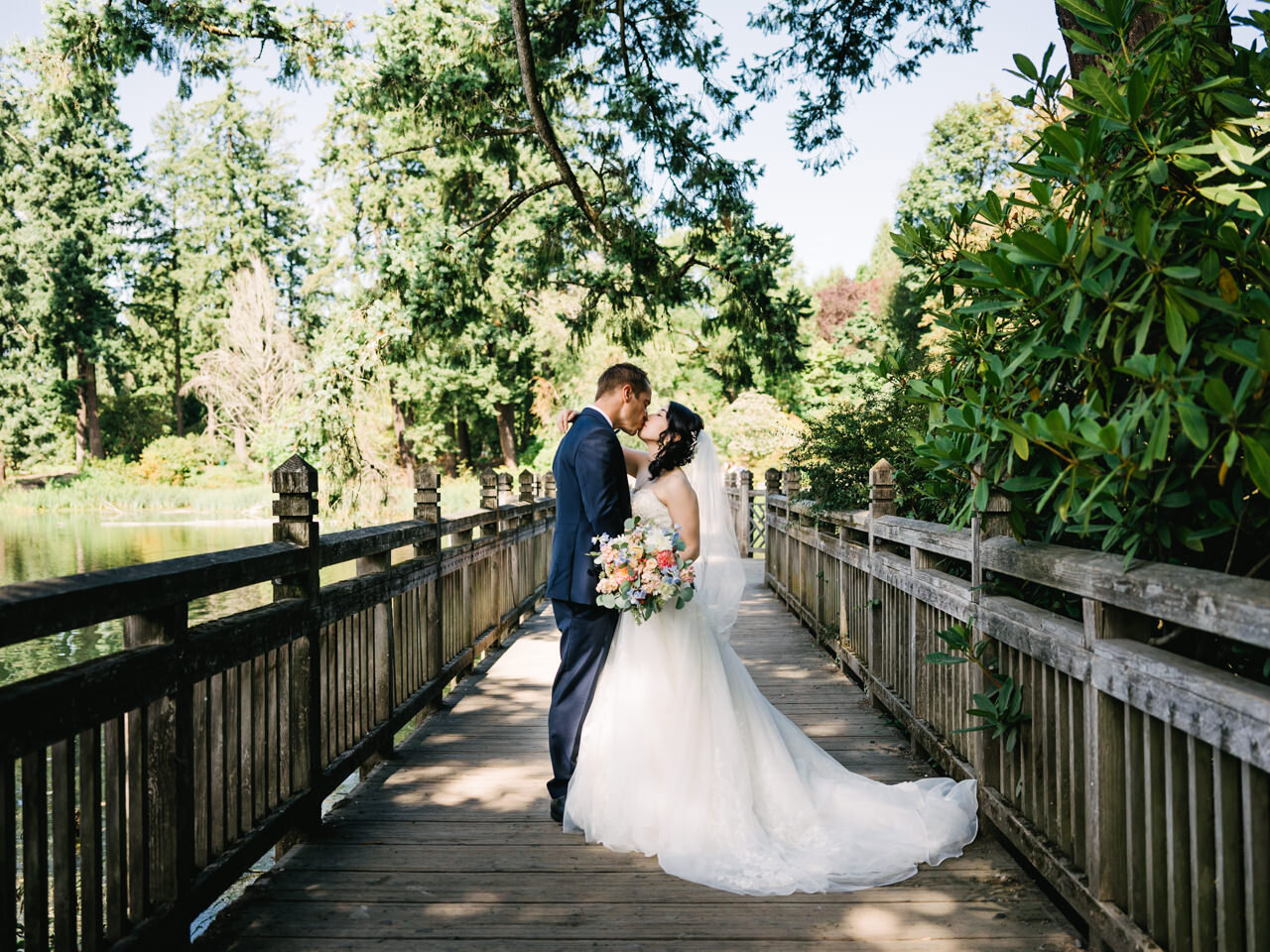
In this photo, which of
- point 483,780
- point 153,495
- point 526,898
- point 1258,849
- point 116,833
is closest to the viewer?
point 1258,849

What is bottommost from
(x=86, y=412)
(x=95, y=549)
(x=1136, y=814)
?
(x=95, y=549)

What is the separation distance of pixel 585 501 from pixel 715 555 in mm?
1183

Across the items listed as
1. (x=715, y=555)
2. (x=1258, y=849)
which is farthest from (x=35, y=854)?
(x=715, y=555)

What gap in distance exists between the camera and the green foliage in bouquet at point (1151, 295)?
2.10 metres

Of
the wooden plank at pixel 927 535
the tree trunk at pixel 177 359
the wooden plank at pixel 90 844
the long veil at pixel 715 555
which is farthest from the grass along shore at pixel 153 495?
the wooden plank at pixel 90 844

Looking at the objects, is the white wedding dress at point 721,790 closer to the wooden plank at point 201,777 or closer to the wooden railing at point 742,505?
the wooden plank at point 201,777

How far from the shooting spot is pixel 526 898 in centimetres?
328

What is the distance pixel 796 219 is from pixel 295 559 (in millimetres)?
10130

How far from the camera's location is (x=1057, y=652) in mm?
2977

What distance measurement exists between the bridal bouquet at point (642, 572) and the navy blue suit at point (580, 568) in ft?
0.48

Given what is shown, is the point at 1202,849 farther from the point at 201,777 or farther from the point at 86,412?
the point at 86,412

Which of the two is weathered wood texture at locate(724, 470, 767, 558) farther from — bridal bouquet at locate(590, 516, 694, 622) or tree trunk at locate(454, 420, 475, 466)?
tree trunk at locate(454, 420, 475, 466)

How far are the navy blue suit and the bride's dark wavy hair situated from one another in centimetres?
20

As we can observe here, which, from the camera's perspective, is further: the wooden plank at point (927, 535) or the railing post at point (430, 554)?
the railing post at point (430, 554)
